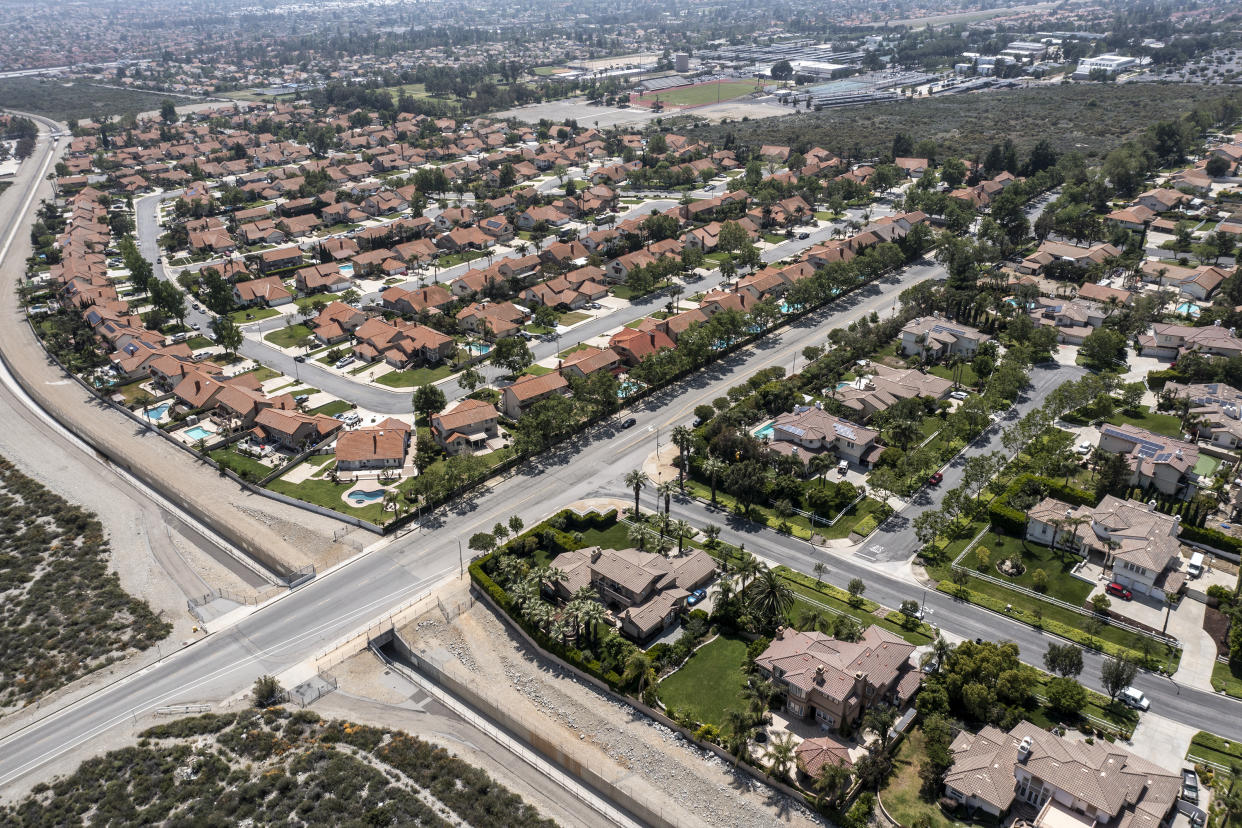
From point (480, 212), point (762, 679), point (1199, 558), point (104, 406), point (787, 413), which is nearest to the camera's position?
point (762, 679)

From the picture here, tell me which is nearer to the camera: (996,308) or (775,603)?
(775,603)

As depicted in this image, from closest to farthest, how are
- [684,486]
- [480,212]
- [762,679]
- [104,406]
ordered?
[762,679] < [684,486] < [104,406] < [480,212]

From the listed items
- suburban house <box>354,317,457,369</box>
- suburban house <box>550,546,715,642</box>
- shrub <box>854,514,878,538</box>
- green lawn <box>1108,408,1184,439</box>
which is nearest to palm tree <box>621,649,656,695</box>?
suburban house <box>550,546,715,642</box>

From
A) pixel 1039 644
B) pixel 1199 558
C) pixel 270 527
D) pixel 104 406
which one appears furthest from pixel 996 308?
pixel 104 406

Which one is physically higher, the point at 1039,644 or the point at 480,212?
the point at 480,212

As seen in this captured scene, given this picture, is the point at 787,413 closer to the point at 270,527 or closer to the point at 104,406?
the point at 270,527
